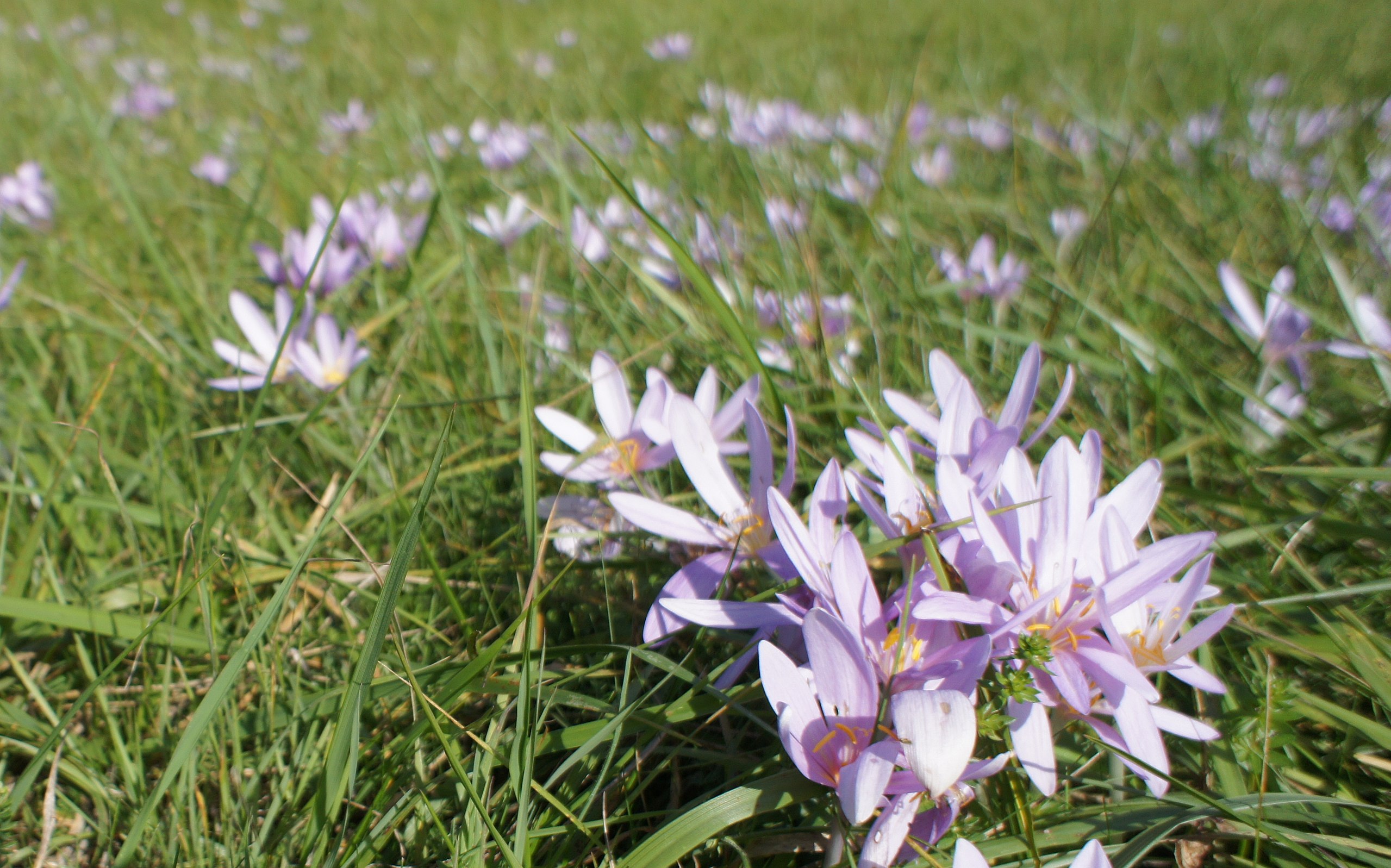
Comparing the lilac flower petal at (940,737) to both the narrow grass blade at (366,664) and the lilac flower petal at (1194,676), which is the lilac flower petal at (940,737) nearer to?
the lilac flower petal at (1194,676)

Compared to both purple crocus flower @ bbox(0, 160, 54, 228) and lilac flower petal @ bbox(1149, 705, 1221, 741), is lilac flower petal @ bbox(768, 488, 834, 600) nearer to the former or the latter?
lilac flower petal @ bbox(1149, 705, 1221, 741)

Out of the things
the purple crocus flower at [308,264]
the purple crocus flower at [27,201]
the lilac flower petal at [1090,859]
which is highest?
the purple crocus flower at [27,201]

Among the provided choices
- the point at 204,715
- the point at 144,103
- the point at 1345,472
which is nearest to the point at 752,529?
the point at 204,715

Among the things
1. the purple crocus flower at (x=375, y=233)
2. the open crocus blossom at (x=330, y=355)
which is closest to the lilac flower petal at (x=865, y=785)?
the open crocus blossom at (x=330, y=355)

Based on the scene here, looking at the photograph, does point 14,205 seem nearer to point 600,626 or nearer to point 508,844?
point 600,626

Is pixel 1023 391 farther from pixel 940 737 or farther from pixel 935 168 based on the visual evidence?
pixel 935 168

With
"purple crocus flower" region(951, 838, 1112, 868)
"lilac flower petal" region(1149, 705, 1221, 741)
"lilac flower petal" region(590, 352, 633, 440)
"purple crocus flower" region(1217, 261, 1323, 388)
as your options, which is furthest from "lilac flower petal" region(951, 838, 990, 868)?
"purple crocus flower" region(1217, 261, 1323, 388)
